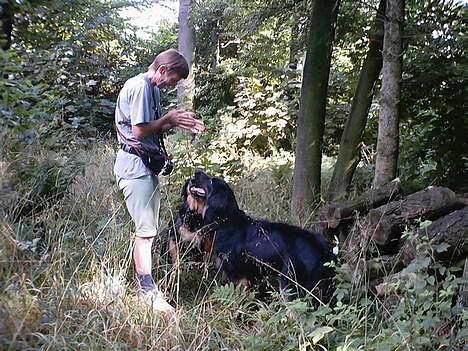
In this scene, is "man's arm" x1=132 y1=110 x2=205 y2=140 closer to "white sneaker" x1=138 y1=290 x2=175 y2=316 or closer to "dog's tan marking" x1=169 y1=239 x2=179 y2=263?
"dog's tan marking" x1=169 y1=239 x2=179 y2=263

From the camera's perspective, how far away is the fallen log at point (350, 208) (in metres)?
4.52

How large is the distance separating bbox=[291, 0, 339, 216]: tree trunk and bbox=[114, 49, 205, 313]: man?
2.47 meters

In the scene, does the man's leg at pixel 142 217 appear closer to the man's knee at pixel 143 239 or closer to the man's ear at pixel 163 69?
the man's knee at pixel 143 239

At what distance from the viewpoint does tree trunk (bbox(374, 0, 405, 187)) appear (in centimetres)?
500

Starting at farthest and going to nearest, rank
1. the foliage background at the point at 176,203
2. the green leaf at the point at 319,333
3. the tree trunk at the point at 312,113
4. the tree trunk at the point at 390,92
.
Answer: the tree trunk at the point at 312,113 < the tree trunk at the point at 390,92 < the foliage background at the point at 176,203 < the green leaf at the point at 319,333

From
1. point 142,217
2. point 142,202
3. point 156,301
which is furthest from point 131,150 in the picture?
point 156,301

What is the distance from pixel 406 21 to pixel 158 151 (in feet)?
11.1

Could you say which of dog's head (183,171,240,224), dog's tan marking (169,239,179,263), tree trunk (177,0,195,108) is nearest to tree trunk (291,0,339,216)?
dog's head (183,171,240,224)

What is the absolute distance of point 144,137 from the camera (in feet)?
11.9

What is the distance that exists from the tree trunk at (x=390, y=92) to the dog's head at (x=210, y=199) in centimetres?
184

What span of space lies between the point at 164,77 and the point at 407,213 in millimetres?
2101

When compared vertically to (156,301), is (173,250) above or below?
above

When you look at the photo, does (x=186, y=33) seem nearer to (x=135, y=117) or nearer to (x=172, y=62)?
(x=172, y=62)

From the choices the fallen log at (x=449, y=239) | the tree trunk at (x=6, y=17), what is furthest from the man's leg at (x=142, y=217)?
the fallen log at (x=449, y=239)
